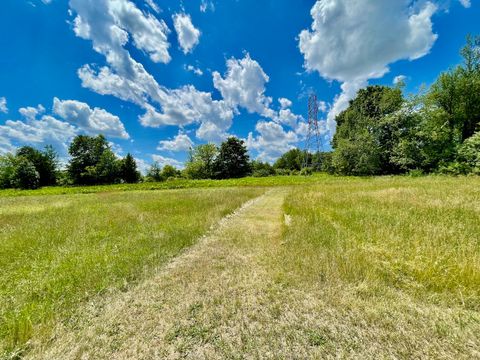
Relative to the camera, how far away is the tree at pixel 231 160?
6016 centimetres

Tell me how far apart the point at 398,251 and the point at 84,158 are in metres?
65.2

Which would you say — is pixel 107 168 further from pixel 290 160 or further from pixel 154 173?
→ pixel 290 160

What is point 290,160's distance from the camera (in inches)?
3329

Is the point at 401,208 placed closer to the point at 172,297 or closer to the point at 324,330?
the point at 324,330

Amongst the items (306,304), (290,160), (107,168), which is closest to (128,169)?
(107,168)

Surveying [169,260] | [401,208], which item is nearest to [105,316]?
[169,260]

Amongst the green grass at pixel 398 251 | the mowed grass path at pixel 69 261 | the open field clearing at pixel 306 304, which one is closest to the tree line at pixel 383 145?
the green grass at pixel 398 251

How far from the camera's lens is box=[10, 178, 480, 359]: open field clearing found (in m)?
2.41

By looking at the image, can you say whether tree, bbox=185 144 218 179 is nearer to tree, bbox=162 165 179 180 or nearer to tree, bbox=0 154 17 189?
tree, bbox=162 165 179 180

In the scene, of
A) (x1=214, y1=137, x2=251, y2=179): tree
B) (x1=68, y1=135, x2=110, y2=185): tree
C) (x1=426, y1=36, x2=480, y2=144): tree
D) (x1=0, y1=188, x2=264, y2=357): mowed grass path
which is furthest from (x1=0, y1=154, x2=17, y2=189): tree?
(x1=426, y1=36, x2=480, y2=144): tree

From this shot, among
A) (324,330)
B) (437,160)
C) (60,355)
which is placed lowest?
(324,330)

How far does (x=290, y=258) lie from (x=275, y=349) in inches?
94.8

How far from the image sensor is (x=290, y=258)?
4691 mm

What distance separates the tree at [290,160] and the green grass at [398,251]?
3032 inches
